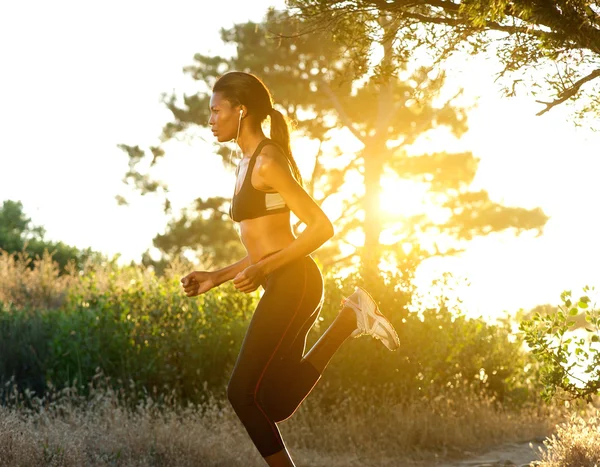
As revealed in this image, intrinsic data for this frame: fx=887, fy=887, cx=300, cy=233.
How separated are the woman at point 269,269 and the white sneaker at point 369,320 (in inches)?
12.8

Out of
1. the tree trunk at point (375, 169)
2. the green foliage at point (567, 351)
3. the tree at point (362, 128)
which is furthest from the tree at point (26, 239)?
the green foliage at point (567, 351)

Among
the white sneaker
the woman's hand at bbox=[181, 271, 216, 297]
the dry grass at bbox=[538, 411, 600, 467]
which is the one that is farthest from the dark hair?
the dry grass at bbox=[538, 411, 600, 467]

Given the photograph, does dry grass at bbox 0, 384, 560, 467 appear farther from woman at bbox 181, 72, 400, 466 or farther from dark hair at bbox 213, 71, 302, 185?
dark hair at bbox 213, 71, 302, 185

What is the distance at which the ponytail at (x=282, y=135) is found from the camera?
5.35 m

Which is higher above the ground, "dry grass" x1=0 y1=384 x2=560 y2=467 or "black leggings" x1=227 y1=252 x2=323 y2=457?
"black leggings" x1=227 y1=252 x2=323 y2=457

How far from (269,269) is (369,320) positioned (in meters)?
1.13

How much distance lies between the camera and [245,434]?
9789 millimetres

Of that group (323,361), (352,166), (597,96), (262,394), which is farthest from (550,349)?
(352,166)

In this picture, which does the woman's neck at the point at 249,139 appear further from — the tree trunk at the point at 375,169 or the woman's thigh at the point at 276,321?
the tree trunk at the point at 375,169

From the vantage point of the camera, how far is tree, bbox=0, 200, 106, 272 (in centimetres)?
3297

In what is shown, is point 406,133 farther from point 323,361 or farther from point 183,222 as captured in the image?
point 323,361

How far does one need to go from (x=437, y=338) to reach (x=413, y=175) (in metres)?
16.7

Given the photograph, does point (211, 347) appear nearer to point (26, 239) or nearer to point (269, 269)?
point (269, 269)

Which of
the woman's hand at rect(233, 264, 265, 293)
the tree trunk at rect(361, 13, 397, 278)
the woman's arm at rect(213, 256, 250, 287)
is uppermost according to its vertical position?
the tree trunk at rect(361, 13, 397, 278)
